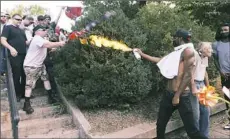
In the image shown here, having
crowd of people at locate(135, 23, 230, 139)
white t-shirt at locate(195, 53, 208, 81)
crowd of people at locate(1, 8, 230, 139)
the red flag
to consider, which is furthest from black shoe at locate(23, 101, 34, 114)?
the red flag

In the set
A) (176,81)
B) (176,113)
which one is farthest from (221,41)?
→ (176,81)

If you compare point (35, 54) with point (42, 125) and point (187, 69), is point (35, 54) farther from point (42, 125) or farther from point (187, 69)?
point (187, 69)

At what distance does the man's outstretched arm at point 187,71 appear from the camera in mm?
4316

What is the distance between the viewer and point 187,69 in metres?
4.35

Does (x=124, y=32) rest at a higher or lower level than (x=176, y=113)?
higher

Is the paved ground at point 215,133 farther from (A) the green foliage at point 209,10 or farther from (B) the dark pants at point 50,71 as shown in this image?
(A) the green foliage at point 209,10

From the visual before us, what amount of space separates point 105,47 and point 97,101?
1.06 metres

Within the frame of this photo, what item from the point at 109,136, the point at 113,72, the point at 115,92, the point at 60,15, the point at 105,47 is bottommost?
the point at 109,136

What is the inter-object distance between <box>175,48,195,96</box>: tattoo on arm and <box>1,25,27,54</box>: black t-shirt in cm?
325

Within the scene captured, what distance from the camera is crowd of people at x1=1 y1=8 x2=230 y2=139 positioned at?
450cm

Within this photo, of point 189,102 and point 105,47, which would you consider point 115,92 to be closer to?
point 105,47

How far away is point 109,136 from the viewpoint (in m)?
5.05

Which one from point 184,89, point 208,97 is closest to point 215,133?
point 184,89

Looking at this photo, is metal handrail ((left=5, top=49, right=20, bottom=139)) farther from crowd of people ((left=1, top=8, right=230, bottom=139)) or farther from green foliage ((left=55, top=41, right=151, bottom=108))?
green foliage ((left=55, top=41, right=151, bottom=108))
